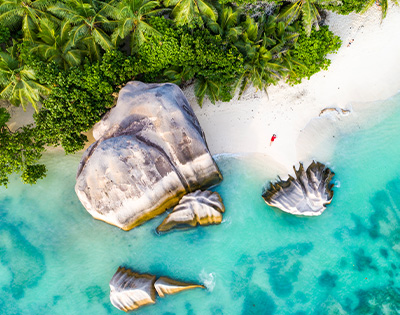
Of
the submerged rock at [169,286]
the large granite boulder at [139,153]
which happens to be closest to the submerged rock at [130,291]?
the submerged rock at [169,286]

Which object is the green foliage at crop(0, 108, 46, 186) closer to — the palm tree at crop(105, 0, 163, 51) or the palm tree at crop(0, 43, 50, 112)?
the palm tree at crop(0, 43, 50, 112)

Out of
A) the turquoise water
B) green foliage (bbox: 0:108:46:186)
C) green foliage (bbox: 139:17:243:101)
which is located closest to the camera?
green foliage (bbox: 139:17:243:101)

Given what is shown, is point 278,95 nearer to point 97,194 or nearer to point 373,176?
point 373,176

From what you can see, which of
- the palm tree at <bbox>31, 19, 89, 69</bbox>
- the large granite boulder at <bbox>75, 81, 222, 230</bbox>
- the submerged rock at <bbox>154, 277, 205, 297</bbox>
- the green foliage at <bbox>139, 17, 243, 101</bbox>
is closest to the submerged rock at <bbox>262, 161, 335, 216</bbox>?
the large granite boulder at <bbox>75, 81, 222, 230</bbox>

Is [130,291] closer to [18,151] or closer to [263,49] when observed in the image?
[18,151]

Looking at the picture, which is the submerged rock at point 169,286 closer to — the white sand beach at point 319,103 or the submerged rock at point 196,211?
the submerged rock at point 196,211
